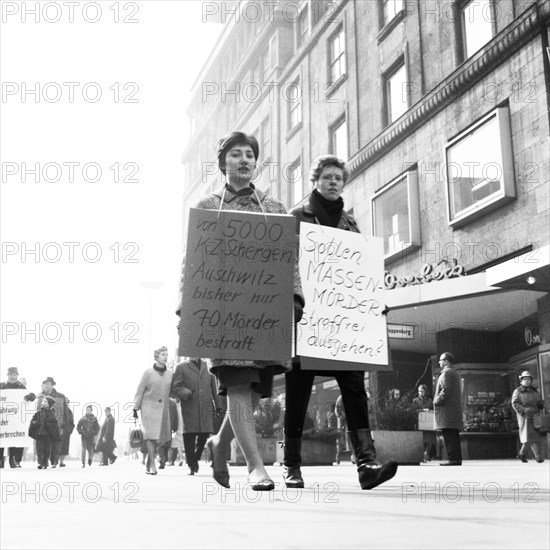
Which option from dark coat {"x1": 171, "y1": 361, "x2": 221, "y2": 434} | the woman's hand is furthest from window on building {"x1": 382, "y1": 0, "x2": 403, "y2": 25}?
the woman's hand

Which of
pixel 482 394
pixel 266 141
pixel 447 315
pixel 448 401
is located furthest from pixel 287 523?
pixel 266 141

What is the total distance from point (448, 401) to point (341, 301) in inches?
39.8

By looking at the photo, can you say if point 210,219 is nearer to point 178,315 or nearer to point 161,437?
point 178,315

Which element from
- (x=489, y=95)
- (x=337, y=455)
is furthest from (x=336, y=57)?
(x=337, y=455)

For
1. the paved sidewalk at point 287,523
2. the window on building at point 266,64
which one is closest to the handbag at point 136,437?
the paved sidewalk at point 287,523

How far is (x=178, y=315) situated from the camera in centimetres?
199

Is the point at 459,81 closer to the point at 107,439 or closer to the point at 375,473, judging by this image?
the point at 107,439

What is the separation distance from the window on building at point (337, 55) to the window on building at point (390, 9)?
1.94 meters

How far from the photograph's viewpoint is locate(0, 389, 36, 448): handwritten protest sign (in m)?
13.3

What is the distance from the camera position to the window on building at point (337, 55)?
73.7 ft

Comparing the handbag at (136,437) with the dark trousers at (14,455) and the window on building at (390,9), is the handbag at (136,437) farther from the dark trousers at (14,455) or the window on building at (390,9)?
the window on building at (390,9)

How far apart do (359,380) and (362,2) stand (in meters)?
19.8

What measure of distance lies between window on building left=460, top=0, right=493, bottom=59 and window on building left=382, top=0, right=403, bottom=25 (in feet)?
8.30

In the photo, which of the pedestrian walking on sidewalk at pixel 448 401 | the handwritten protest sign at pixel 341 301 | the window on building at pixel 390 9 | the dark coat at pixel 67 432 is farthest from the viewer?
the window on building at pixel 390 9
